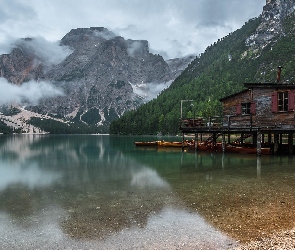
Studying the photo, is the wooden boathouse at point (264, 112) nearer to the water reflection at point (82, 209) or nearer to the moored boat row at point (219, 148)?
the moored boat row at point (219, 148)

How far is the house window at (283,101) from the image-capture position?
37.2 metres

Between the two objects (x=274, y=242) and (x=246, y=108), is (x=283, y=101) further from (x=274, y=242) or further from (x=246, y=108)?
(x=274, y=242)

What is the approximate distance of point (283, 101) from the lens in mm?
37375

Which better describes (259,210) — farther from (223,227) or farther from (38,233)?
(38,233)

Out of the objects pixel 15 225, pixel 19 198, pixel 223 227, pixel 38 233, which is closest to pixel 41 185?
pixel 19 198

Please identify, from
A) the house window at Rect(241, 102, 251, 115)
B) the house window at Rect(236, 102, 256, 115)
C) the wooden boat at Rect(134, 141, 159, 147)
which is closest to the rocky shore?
the house window at Rect(236, 102, 256, 115)

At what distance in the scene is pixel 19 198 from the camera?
17.2m

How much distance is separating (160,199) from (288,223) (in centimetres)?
666

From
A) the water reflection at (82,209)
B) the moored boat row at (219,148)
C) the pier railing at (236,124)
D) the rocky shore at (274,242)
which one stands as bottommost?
the water reflection at (82,209)

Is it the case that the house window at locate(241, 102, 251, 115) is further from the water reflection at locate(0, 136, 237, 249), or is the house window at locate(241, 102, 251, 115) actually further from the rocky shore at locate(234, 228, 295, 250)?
the rocky shore at locate(234, 228, 295, 250)

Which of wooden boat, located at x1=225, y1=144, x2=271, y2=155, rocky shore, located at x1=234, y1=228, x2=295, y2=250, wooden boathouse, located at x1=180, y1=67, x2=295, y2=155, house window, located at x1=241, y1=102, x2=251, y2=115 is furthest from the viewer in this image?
house window, located at x1=241, y1=102, x2=251, y2=115

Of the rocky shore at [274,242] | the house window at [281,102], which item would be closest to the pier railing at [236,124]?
the house window at [281,102]

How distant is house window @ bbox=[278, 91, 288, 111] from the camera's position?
37.2 metres

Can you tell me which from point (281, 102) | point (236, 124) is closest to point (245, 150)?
point (236, 124)
